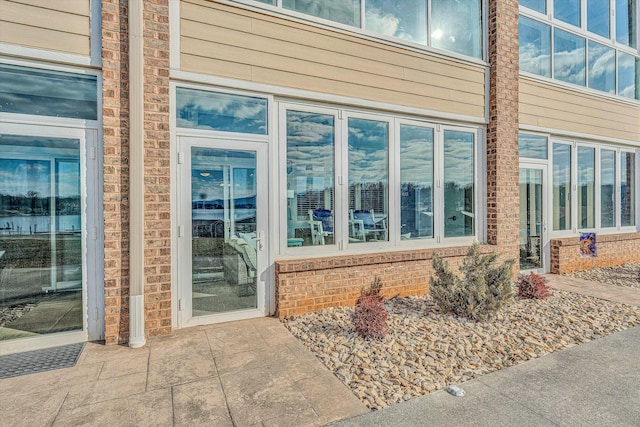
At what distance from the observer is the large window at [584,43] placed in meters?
6.66

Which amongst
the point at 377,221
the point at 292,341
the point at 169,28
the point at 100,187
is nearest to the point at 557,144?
the point at 377,221

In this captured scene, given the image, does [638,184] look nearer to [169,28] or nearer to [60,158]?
[169,28]

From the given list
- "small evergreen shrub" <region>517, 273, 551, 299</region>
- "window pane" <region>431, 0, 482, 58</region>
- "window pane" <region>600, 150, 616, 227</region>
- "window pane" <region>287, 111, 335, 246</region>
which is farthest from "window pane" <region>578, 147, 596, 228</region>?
"window pane" <region>287, 111, 335, 246</region>

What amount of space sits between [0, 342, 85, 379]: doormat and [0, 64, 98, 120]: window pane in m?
2.33

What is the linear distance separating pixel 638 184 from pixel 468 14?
21.7 feet

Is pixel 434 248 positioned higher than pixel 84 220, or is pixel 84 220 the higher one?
pixel 84 220

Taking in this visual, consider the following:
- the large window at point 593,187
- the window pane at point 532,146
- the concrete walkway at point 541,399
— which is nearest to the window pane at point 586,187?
the large window at point 593,187

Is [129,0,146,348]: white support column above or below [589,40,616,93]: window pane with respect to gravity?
below

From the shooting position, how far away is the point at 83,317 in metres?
3.56

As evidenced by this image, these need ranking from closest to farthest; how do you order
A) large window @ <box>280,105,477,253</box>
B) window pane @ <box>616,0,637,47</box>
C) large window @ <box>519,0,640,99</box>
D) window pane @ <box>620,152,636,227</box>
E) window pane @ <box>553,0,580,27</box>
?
large window @ <box>280,105,477,253</box> < large window @ <box>519,0,640,99</box> < window pane @ <box>553,0,580,27</box> < window pane @ <box>616,0,637,47</box> < window pane @ <box>620,152,636,227</box>

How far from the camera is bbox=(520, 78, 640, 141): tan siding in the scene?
21.6ft

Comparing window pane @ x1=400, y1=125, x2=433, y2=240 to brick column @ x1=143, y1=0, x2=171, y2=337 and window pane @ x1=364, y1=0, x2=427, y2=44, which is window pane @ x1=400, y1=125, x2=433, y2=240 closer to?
window pane @ x1=364, y1=0, x2=427, y2=44

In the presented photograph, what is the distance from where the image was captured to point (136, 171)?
3.53 metres

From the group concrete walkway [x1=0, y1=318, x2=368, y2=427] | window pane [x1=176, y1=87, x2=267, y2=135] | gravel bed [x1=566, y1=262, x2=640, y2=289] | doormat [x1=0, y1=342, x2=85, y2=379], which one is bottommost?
concrete walkway [x1=0, y1=318, x2=368, y2=427]
